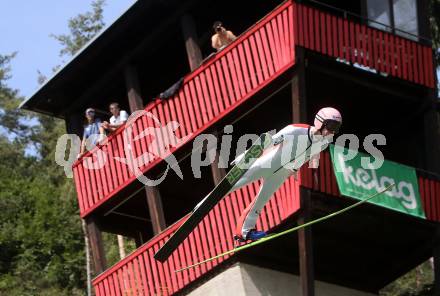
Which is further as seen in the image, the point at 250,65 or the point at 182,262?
the point at 182,262

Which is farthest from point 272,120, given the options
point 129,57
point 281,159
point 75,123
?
point 281,159

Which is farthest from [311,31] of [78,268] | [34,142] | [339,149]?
[34,142]

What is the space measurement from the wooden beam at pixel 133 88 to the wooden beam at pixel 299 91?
450 cm

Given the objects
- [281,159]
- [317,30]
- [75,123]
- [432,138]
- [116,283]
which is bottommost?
[281,159]

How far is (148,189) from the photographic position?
23812 mm

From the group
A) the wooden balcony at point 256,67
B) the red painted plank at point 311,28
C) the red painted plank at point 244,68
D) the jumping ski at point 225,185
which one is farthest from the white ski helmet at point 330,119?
the red painted plank at point 244,68

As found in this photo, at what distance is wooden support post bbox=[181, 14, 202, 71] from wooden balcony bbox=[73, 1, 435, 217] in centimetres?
60

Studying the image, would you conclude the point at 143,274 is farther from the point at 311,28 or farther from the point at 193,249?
the point at 311,28

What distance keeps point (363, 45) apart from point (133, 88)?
5.19 meters

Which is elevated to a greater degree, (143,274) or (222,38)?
(222,38)

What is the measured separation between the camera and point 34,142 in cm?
5600

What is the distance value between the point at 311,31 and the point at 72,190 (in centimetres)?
2261

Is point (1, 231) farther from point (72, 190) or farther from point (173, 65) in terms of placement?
point (173, 65)

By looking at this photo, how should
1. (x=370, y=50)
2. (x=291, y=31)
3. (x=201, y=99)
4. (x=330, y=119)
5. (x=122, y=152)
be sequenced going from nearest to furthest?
(x=330, y=119), (x=291, y=31), (x=370, y=50), (x=201, y=99), (x=122, y=152)
